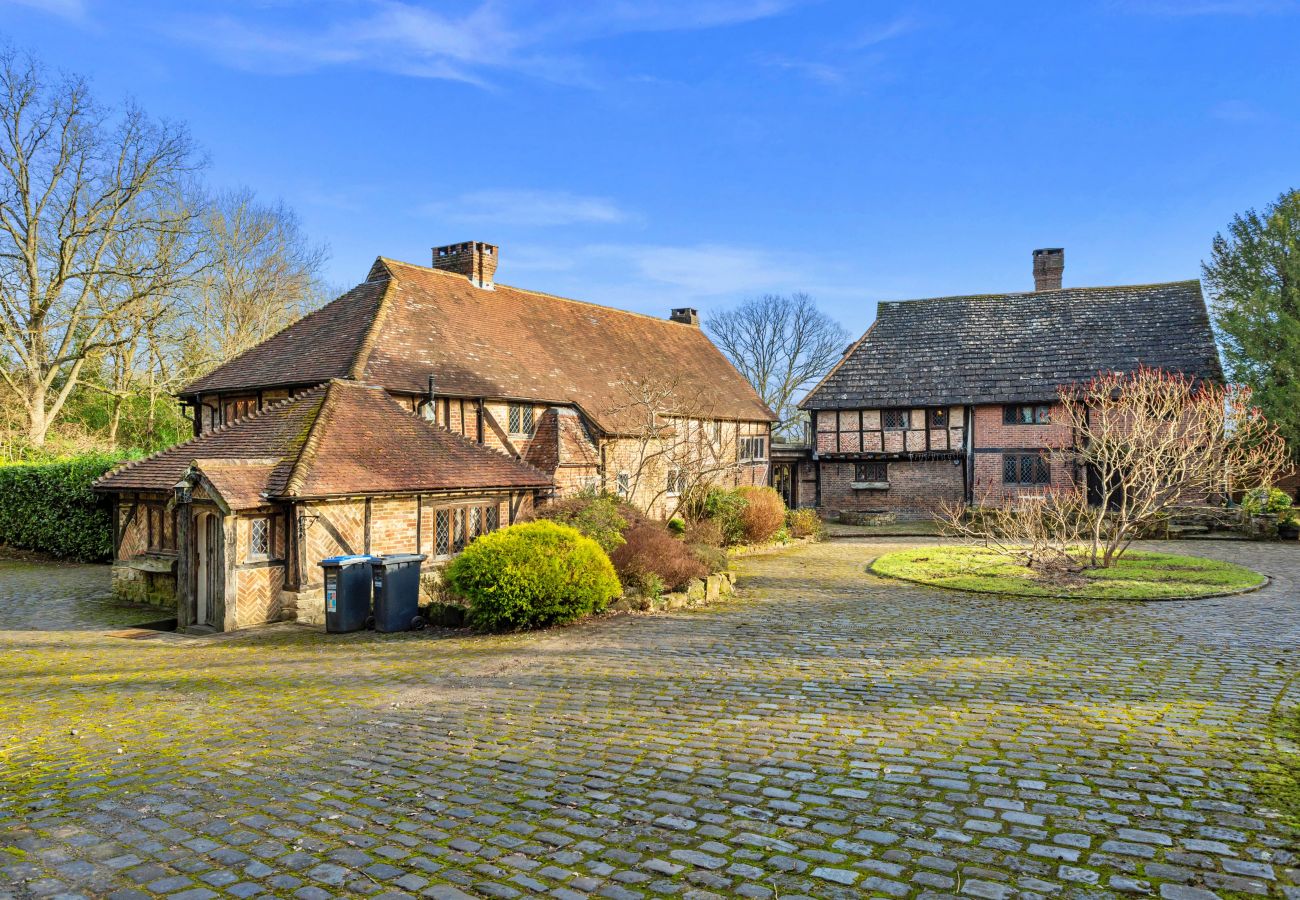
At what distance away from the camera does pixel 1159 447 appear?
16.9m

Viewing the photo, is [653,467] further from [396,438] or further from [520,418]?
[396,438]

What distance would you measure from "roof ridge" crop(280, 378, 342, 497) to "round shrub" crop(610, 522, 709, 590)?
5.58m

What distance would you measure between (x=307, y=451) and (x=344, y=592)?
3.19 metres

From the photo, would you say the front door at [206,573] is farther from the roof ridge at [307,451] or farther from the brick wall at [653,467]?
the brick wall at [653,467]

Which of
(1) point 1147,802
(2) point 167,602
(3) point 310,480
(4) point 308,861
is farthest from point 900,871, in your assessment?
(2) point 167,602

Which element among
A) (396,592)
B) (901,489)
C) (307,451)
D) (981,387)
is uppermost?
(981,387)

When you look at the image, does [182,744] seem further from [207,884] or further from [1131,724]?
[1131,724]

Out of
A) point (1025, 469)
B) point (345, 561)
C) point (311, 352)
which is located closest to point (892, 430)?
point (1025, 469)

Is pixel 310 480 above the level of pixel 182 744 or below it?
above

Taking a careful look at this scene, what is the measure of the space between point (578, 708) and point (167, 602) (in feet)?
39.3

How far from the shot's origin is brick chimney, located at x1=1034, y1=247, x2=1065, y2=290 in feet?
118

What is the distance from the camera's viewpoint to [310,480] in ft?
46.9

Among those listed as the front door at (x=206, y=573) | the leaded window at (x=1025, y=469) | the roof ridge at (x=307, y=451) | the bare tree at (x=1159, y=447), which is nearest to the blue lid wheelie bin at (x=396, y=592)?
the roof ridge at (x=307, y=451)

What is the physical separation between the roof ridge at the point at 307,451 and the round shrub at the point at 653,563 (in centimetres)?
558
